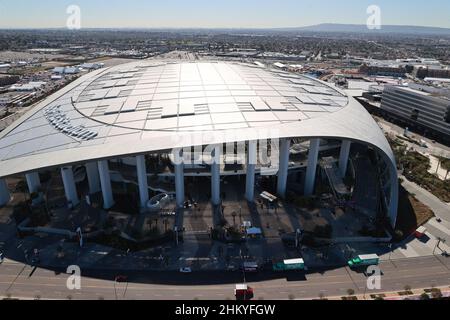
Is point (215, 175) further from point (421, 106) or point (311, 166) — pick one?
point (421, 106)

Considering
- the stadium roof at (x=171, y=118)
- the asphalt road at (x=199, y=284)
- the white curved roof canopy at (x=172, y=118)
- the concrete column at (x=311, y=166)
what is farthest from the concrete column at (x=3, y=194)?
the concrete column at (x=311, y=166)

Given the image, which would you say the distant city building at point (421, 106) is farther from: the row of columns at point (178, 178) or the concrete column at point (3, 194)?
the concrete column at point (3, 194)

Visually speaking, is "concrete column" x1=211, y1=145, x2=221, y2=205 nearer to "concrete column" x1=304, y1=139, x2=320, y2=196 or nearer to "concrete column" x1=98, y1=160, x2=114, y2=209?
"concrete column" x1=304, y1=139, x2=320, y2=196

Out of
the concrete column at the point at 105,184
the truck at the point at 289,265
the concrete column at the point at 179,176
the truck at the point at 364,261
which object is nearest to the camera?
the truck at the point at 289,265

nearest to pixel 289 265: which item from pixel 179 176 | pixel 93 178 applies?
pixel 179 176

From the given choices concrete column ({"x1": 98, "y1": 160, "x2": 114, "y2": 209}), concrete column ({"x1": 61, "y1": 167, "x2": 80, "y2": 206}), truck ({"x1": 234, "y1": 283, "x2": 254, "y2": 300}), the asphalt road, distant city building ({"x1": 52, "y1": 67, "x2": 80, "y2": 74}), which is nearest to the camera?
truck ({"x1": 234, "y1": 283, "x2": 254, "y2": 300})

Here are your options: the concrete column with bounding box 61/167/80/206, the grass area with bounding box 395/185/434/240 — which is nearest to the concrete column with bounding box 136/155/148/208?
the concrete column with bounding box 61/167/80/206
